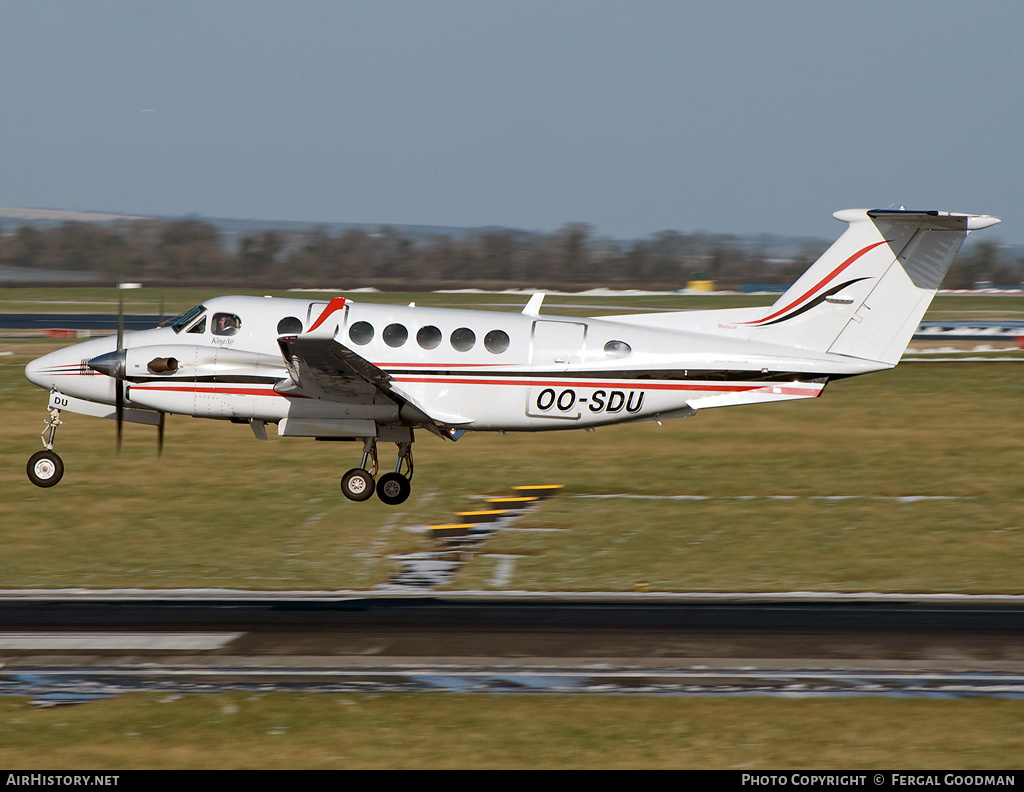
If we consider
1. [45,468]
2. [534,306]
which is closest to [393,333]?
[534,306]

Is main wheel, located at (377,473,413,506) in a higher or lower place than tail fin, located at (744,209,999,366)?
lower

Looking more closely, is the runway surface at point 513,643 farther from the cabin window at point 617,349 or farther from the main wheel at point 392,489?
the cabin window at point 617,349

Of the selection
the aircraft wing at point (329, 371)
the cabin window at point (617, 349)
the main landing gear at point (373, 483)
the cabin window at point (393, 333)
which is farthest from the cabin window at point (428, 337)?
the cabin window at point (617, 349)

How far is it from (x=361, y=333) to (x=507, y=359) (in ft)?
8.35

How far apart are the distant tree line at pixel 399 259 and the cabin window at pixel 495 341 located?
251 ft

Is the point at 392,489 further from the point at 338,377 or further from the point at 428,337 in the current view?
the point at 428,337

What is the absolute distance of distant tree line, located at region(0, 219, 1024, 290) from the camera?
10612 cm

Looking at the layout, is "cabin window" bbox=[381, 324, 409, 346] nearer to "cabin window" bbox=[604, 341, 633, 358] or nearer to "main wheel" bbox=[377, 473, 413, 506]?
"main wheel" bbox=[377, 473, 413, 506]

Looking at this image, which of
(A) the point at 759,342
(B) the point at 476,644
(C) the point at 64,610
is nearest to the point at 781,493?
(A) the point at 759,342

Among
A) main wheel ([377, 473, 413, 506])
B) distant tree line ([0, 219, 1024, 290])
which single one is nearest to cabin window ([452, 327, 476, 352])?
main wheel ([377, 473, 413, 506])

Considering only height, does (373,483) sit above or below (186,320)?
below

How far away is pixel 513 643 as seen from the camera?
15.7 meters

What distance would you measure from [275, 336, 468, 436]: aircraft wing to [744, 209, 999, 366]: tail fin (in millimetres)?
6183

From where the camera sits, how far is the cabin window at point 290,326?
2041 cm
